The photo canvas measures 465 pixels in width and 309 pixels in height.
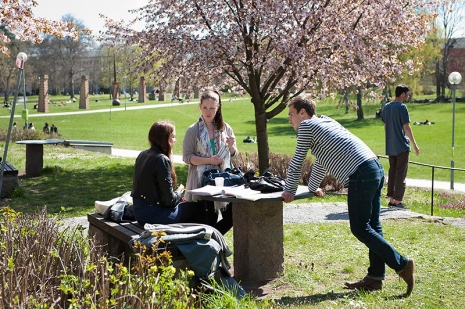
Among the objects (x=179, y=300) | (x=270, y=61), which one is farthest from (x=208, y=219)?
(x=270, y=61)

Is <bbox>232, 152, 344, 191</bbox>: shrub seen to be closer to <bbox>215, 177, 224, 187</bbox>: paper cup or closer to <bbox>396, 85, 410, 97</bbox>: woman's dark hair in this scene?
<bbox>396, 85, 410, 97</bbox>: woman's dark hair

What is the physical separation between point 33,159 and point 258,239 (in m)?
9.68

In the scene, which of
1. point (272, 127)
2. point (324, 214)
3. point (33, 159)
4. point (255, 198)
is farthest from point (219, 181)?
point (272, 127)

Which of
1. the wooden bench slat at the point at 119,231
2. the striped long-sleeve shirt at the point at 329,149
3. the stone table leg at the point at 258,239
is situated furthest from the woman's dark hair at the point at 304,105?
the wooden bench slat at the point at 119,231

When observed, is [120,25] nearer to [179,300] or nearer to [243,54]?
[243,54]

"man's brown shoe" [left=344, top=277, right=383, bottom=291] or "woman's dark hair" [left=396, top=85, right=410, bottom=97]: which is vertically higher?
"woman's dark hair" [left=396, top=85, right=410, bottom=97]

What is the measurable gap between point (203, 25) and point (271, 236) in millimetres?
10685

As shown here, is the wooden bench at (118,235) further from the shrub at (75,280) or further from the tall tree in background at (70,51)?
the tall tree in background at (70,51)

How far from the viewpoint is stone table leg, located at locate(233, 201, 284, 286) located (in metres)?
5.80

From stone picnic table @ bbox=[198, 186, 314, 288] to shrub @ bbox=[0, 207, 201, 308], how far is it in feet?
5.06

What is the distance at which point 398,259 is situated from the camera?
17.4 feet

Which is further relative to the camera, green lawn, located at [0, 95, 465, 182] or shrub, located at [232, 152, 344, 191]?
green lawn, located at [0, 95, 465, 182]

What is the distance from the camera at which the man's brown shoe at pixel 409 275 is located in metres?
5.32

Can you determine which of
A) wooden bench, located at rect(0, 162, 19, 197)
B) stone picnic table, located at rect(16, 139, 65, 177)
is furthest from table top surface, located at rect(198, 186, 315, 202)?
stone picnic table, located at rect(16, 139, 65, 177)
